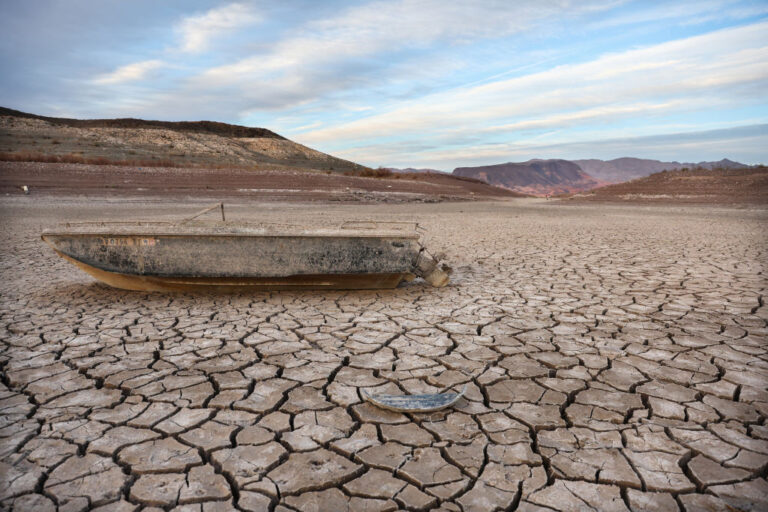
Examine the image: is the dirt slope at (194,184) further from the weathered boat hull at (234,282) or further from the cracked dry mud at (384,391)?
the cracked dry mud at (384,391)

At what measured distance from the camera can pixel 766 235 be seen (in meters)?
8.99

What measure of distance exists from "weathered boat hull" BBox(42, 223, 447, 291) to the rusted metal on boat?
2.12 meters

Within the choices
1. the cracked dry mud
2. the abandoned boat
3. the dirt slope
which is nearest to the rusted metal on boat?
the cracked dry mud

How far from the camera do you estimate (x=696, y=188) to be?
2055 cm

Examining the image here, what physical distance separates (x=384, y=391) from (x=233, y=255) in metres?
2.44

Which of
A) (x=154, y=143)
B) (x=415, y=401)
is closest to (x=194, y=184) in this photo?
(x=415, y=401)

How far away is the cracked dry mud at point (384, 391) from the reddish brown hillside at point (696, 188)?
1780cm

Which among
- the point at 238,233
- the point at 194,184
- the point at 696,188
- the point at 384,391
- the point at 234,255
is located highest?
the point at 696,188

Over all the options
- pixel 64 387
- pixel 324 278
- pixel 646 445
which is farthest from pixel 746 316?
pixel 64 387

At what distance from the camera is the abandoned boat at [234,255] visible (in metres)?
4.15

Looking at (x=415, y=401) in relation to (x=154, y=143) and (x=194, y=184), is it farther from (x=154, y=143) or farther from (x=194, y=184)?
(x=154, y=143)

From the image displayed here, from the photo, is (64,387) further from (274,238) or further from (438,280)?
(438,280)

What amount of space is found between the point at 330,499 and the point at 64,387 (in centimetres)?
188

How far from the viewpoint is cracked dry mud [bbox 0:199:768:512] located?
172cm
